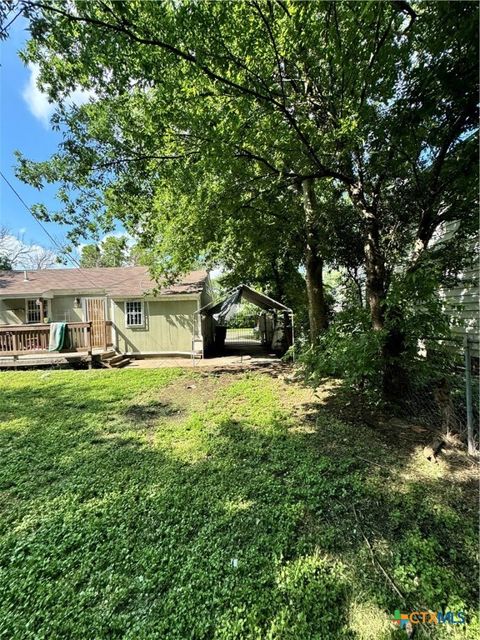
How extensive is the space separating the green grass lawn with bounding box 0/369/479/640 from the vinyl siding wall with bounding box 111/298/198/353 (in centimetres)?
725

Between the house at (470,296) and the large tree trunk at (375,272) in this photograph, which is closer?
the large tree trunk at (375,272)

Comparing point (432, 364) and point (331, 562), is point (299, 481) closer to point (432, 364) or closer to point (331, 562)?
point (331, 562)

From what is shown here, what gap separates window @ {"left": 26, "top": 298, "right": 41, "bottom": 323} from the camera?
48.0 feet

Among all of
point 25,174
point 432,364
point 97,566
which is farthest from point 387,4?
point 25,174

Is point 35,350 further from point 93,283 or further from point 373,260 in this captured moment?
point 373,260

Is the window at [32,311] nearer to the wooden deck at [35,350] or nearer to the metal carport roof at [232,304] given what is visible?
the wooden deck at [35,350]

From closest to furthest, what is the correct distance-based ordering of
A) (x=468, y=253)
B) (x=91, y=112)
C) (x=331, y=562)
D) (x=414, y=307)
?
(x=331, y=562) → (x=414, y=307) → (x=468, y=253) → (x=91, y=112)

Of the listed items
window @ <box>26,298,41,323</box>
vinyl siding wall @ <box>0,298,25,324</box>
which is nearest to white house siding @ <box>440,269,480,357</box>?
window @ <box>26,298,41,323</box>

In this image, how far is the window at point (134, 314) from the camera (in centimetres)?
1244

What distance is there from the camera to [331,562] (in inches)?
94.2

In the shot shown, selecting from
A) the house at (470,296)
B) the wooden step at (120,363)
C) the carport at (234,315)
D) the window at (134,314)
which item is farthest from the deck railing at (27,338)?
the house at (470,296)

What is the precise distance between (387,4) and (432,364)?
4438 millimetres

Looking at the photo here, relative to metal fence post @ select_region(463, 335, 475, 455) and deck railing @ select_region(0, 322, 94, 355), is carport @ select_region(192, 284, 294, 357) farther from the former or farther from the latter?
metal fence post @ select_region(463, 335, 475, 455)

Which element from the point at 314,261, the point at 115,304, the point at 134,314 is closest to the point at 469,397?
the point at 314,261
